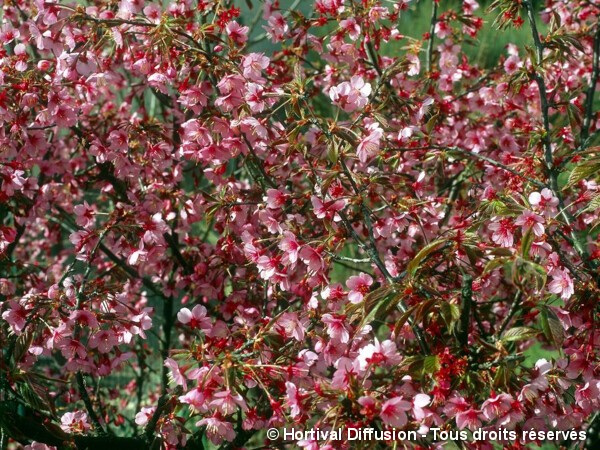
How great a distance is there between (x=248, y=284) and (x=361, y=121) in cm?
71

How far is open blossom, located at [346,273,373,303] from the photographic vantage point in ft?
6.69

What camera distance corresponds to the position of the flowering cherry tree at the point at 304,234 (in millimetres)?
1807

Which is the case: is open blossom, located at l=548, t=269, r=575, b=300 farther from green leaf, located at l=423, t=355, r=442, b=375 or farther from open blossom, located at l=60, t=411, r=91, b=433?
open blossom, located at l=60, t=411, r=91, b=433

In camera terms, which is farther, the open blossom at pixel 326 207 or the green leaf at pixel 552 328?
the open blossom at pixel 326 207

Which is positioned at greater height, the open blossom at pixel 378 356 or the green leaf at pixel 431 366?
the open blossom at pixel 378 356

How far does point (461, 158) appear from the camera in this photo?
2.91 meters

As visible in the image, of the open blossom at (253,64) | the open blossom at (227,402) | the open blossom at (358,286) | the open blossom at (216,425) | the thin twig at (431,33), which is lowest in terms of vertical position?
the open blossom at (216,425)

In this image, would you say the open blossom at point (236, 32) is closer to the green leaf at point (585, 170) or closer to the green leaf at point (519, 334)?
the green leaf at point (585, 170)

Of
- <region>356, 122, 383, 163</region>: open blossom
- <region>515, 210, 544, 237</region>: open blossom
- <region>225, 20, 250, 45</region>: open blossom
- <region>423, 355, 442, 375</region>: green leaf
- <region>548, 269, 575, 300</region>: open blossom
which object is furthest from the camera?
<region>225, 20, 250, 45</region>: open blossom

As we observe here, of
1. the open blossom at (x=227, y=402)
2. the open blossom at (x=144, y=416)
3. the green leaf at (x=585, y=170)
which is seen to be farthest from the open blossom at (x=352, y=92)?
the open blossom at (x=144, y=416)

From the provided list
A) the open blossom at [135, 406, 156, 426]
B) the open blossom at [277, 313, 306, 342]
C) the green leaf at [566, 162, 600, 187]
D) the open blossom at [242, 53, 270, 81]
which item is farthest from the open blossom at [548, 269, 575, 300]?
the open blossom at [135, 406, 156, 426]

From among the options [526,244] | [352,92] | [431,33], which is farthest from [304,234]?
[431,33]

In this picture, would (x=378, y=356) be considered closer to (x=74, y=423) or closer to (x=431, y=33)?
(x=74, y=423)

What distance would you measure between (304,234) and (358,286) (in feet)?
1.37
